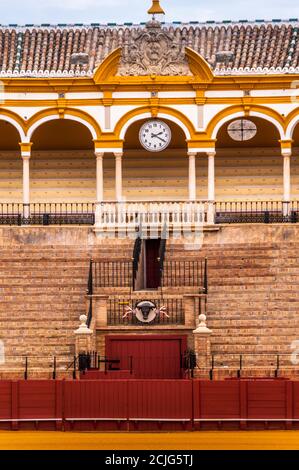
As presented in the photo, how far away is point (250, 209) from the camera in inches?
2500

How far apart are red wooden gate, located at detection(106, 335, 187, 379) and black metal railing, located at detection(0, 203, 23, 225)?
10.8m

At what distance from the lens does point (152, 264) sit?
188 ft

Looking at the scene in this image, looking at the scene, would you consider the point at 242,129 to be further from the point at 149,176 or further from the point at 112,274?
the point at 112,274

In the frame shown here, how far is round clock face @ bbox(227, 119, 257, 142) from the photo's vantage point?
204ft

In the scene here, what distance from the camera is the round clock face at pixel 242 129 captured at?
204 feet

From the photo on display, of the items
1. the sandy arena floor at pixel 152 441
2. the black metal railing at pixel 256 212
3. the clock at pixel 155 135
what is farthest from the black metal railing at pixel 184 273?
the sandy arena floor at pixel 152 441

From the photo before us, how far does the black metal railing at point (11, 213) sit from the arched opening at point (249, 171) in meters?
7.06

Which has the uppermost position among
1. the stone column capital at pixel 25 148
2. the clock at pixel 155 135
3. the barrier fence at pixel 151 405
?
the clock at pixel 155 135

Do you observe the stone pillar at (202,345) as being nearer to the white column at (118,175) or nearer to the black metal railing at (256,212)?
the black metal railing at (256,212)

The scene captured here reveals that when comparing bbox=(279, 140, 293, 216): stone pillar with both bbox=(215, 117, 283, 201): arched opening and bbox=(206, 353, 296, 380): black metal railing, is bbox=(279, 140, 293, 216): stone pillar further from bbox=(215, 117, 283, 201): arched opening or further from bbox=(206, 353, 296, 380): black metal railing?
bbox=(206, 353, 296, 380): black metal railing

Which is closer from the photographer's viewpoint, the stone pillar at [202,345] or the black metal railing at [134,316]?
the stone pillar at [202,345]

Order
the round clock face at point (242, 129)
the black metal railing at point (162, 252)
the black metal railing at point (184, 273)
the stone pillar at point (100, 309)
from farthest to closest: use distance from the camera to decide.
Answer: the round clock face at point (242, 129) → the black metal railing at point (162, 252) → the black metal railing at point (184, 273) → the stone pillar at point (100, 309)

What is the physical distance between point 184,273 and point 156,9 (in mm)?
12227
